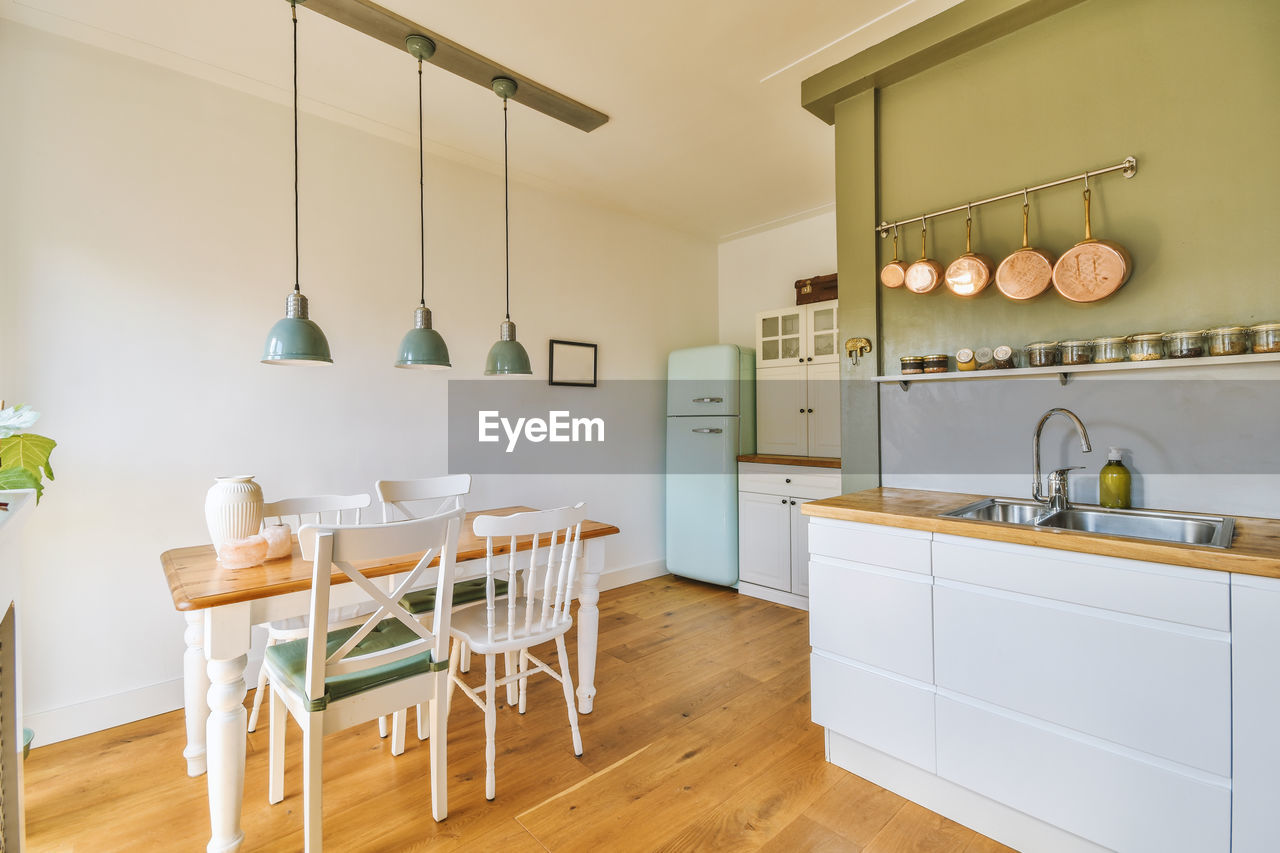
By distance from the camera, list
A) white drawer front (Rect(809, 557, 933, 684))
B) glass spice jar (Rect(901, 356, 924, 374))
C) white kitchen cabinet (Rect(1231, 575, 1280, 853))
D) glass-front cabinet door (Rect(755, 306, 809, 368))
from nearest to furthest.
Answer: white kitchen cabinet (Rect(1231, 575, 1280, 853)), white drawer front (Rect(809, 557, 933, 684)), glass spice jar (Rect(901, 356, 924, 374)), glass-front cabinet door (Rect(755, 306, 809, 368))

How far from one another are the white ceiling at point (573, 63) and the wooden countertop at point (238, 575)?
2018 mm

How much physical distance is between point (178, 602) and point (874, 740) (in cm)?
213

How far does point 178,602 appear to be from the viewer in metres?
1.49

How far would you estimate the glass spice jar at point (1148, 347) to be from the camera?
177 cm

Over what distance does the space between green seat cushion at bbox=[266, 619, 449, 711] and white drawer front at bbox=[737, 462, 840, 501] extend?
8.12 ft

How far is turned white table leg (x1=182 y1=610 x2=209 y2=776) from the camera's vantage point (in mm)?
1928

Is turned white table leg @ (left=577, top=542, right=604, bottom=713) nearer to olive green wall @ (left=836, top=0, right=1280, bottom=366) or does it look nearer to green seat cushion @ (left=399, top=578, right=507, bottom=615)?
green seat cushion @ (left=399, top=578, right=507, bottom=615)

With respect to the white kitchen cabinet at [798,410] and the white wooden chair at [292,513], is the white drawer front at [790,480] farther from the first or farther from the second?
the white wooden chair at [292,513]

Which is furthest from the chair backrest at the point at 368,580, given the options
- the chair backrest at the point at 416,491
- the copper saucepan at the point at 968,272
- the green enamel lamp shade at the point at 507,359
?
the copper saucepan at the point at 968,272

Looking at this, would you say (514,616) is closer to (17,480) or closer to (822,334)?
(17,480)

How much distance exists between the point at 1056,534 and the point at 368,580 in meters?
1.89

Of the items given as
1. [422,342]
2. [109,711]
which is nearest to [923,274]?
[422,342]

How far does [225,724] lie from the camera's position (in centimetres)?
153

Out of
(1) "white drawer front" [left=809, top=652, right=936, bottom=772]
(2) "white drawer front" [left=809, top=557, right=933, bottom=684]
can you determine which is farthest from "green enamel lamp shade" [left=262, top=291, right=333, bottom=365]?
(1) "white drawer front" [left=809, top=652, right=936, bottom=772]
